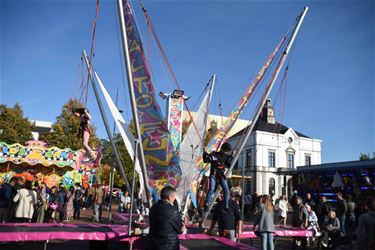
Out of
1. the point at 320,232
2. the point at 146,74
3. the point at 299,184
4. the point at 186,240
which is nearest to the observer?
the point at 186,240

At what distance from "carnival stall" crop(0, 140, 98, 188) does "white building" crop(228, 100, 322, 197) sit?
86.9 feet

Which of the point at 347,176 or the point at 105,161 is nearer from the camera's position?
the point at 347,176

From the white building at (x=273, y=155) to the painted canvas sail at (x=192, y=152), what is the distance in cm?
3414

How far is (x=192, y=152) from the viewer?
11883 mm

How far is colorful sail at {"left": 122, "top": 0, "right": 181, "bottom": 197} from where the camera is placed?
7781 millimetres

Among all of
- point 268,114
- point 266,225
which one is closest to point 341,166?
point 266,225

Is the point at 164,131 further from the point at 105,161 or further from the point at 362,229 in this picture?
the point at 105,161

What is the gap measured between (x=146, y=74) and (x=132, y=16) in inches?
57.9

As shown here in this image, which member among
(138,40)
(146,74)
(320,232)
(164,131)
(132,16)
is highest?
(132,16)

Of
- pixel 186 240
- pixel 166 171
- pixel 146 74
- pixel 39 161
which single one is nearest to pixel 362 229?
pixel 186 240

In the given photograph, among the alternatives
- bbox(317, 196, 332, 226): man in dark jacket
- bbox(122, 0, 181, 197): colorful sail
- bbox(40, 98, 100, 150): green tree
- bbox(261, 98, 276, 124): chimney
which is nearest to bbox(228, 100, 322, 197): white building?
bbox(261, 98, 276, 124): chimney

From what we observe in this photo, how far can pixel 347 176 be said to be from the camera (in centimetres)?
2086

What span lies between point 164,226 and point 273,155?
47.9m

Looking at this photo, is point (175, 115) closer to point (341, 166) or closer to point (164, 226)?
point (341, 166)
